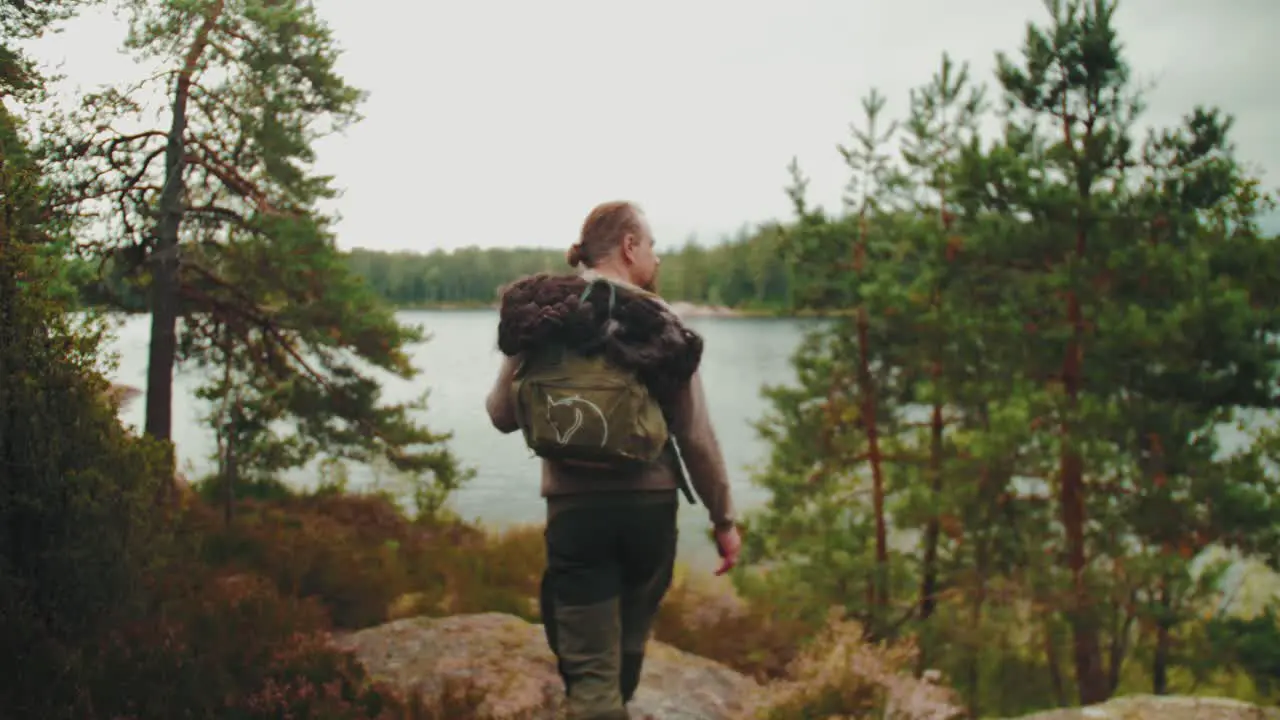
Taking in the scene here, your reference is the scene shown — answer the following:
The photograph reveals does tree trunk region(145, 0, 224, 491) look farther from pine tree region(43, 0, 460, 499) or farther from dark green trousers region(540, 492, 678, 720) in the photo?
dark green trousers region(540, 492, 678, 720)

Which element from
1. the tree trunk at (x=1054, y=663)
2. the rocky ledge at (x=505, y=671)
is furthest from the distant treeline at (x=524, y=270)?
the tree trunk at (x=1054, y=663)

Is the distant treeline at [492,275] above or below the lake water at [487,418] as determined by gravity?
above

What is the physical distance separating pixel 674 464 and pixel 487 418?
1072 inches

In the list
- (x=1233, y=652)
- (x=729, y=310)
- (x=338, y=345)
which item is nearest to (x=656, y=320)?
(x=338, y=345)

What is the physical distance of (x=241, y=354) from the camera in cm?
957

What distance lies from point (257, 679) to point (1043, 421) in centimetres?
803

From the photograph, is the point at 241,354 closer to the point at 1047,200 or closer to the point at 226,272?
the point at 226,272

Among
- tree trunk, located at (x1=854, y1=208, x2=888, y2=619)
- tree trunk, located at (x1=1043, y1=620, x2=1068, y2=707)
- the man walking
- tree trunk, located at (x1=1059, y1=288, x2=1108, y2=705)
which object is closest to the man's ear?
the man walking

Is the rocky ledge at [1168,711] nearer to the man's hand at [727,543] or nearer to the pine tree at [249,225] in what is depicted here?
the man's hand at [727,543]

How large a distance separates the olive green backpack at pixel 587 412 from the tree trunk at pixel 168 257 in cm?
596

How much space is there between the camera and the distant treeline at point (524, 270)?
9992 millimetres

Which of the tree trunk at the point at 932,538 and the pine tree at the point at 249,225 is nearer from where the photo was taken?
the pine tree at the point at 249,225

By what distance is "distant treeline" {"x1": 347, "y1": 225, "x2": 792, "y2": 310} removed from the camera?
999 centimetres

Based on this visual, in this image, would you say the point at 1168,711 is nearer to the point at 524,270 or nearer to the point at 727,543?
the point at 727,543
